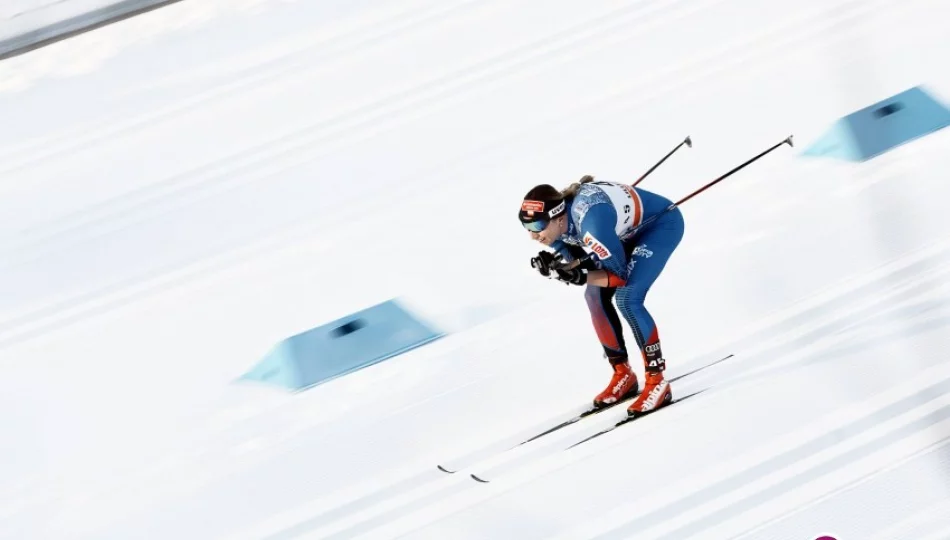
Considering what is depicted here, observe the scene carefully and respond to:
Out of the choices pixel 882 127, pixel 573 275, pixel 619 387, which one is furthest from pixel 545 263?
pixel 882 127

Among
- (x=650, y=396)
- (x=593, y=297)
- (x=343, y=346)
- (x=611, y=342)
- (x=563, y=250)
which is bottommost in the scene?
(x=650, y=396)

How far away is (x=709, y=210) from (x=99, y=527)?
3.35m

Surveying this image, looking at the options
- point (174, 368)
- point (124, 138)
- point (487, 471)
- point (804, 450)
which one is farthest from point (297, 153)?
point (804, 450)

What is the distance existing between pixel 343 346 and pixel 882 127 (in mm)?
3313

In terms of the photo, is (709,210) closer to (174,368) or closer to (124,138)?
(174,368)

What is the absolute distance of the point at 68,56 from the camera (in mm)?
7883

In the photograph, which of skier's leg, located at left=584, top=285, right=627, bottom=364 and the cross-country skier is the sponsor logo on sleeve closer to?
the cross-country skier

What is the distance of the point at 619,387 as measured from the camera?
14.4 feet

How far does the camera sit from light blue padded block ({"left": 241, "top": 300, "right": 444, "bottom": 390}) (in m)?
5.01

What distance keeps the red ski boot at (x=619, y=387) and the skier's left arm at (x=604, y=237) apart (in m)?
0.48

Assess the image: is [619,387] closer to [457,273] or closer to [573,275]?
[573,275]

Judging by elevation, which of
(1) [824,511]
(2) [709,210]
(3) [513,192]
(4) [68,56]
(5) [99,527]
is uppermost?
(4) [68,56]

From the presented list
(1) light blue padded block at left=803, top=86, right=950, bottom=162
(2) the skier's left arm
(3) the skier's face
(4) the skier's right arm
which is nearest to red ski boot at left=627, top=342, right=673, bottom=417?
(2) the skier's left arm

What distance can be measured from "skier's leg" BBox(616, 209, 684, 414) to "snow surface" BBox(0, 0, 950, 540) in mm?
133
